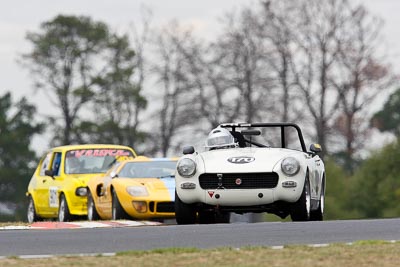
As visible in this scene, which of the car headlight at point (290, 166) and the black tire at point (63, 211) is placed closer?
the car headlight at point (290, 166)

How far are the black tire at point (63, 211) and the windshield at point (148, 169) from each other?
2.49 metres

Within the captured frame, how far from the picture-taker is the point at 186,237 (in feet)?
48.8

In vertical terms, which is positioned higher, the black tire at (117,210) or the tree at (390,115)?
the tree at (390,115)

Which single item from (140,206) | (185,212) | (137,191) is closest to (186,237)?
(185,212)

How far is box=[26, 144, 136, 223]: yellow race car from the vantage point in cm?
2602

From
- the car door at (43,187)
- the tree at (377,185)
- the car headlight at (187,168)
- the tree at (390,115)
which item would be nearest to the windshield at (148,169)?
the car door at (43,187)

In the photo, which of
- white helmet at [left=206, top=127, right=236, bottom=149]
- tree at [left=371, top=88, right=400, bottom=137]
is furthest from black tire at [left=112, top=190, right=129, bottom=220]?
tree at [left=371, top=88, right=400, bottom=137]

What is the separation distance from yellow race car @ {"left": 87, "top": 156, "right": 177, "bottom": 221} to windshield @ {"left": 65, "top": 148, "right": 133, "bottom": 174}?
2475 mm

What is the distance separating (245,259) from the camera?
12383mm

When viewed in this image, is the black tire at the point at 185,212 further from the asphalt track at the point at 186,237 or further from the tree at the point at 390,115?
the tree at the point at 390,115

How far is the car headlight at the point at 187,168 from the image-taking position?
61.2 feet

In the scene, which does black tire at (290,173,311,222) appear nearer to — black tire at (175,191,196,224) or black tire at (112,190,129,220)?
black tire at (175,191,196,224)

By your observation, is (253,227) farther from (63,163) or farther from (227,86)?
(227,86)

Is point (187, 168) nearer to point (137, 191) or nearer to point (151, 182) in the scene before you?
point (137, 191)
